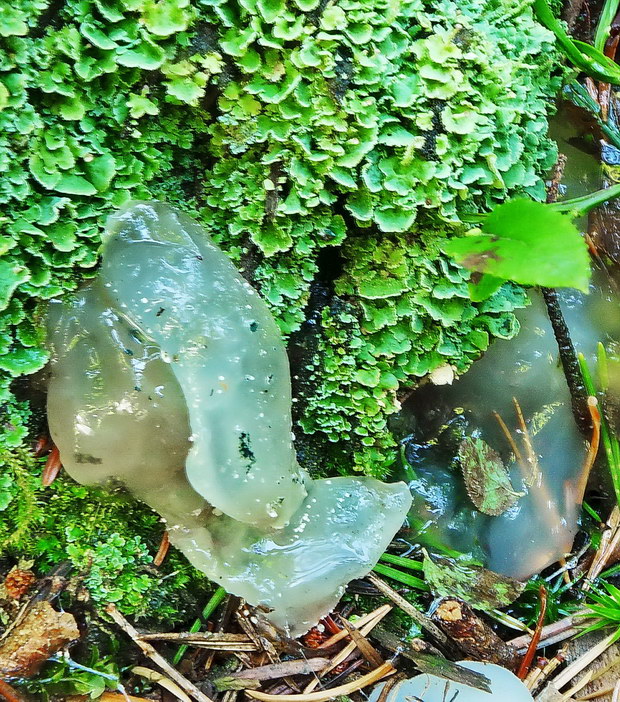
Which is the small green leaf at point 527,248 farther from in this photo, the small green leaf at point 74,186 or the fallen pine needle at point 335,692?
the fallen pine needle at point 335,692

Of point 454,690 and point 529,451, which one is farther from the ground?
point 529,451

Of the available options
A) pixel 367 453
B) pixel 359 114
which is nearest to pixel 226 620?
pixel 367 453

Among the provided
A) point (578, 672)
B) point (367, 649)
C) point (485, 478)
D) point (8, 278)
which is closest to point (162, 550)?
point (367, 649)

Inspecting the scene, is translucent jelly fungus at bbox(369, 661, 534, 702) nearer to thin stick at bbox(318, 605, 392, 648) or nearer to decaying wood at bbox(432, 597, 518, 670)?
decaying wood at bbox(432, 597, 518, 670)

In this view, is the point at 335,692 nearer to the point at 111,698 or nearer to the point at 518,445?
the point at 111,698

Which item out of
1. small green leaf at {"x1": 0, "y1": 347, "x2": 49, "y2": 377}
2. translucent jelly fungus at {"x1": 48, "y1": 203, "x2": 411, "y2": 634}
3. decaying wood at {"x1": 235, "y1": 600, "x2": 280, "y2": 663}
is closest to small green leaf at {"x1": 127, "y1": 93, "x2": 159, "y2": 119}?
translucent jelly fungus at {"x1": 48, "y1": 203, "x2": 411, "y2": 634}

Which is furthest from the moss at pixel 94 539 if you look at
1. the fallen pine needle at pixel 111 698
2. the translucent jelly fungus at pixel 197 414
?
the fallen pine needle at pixel 111 698
